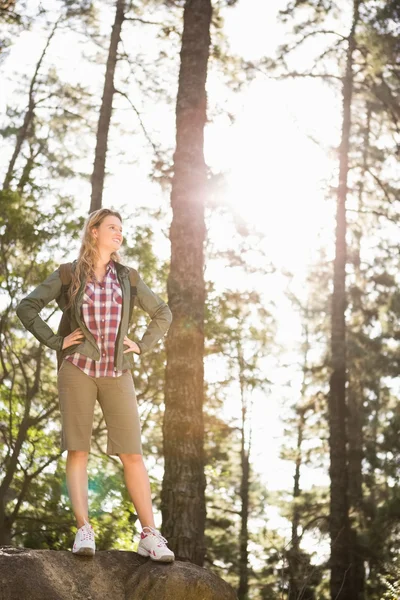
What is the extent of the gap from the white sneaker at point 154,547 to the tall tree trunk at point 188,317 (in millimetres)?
1020

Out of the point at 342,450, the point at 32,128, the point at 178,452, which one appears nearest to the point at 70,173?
the point at 32,128

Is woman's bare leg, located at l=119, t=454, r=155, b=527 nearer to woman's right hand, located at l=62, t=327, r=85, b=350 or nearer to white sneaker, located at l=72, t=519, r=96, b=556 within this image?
white sneaker, located at l=72, t=519, r=96, b=556

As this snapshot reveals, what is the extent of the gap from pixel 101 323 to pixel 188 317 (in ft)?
5.77

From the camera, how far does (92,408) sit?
495 cm

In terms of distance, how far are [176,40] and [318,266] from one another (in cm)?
1205

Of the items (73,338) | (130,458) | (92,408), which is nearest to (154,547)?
(130,458)

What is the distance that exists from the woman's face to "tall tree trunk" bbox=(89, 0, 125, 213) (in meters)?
7.68

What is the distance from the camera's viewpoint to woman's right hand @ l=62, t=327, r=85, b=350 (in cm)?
481

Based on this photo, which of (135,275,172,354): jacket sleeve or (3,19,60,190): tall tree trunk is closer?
(135,275,172,354): jacket sleeve

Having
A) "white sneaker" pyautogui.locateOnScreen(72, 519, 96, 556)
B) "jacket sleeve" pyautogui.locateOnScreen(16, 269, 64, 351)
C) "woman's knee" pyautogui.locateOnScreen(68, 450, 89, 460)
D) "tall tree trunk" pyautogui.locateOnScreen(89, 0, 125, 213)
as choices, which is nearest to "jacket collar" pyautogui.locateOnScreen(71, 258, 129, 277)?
"jacket sleeve" pyautogui.locateOnScreen(16, 269, 64, 351)

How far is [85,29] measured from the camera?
14750 mm

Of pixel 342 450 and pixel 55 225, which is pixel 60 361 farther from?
pixel 342 450

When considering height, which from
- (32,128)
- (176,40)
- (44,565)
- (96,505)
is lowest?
(44,565)

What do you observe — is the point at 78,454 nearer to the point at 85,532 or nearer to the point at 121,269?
the point at 85,532
